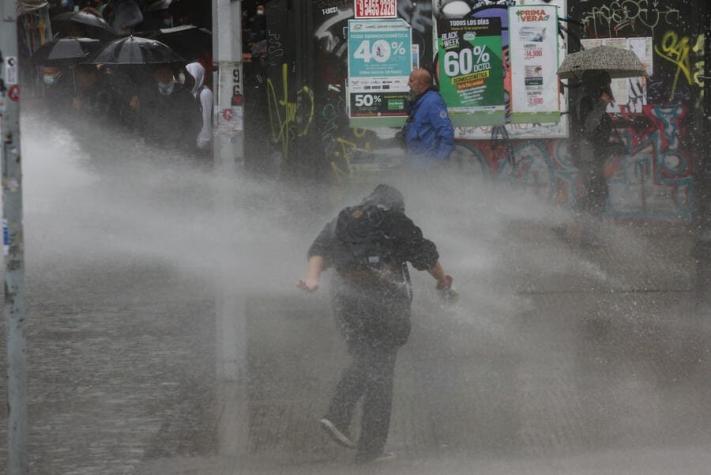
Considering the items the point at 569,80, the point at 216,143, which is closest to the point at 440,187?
the point at 569,80

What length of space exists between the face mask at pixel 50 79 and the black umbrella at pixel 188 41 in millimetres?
1348

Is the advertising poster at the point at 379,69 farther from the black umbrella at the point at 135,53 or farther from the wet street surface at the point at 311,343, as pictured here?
the black umbrella at the point at 135,53

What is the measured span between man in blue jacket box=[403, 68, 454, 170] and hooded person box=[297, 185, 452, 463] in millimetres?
5033

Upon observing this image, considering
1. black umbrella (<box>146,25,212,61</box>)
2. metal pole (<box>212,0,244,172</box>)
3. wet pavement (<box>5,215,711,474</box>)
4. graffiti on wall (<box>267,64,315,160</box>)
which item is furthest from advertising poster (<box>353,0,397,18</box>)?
metal pole (<box>212,0,244,172</box>)

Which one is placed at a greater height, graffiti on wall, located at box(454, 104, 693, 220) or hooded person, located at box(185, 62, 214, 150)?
hooded person, located at box(185, 62, 214, 150)

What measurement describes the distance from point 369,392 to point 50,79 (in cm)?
1201

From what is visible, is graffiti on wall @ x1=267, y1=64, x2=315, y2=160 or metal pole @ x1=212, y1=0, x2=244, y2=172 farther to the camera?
graffiti on wall @ x1=267, y1=64, x2=315, y2=160

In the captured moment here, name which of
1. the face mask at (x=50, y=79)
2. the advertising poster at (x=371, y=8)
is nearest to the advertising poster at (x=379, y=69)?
the advertising poster at (x=371, y=8)

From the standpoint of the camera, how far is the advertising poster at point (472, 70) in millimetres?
15633

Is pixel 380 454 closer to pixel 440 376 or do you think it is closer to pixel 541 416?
pixel 541 416

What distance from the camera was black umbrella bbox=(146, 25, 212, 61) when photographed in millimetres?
18016

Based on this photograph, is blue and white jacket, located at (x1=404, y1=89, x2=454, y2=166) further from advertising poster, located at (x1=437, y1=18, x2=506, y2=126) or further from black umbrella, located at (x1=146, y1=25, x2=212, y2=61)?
black umbrella, located at (x1=146, y1=25, x2=212, y2=61)

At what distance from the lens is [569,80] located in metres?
15.6

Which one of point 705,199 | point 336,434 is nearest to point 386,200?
point 336,434
